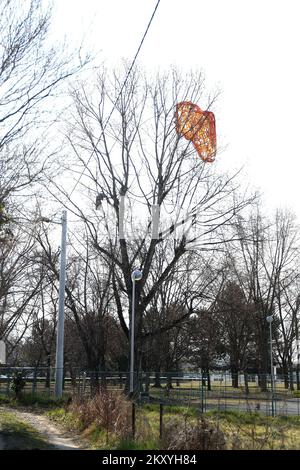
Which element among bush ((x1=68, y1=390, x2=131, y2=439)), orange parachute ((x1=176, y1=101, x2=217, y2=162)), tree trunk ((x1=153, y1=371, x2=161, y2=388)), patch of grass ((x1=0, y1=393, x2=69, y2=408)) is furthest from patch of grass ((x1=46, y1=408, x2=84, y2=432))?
orange parachute ((x1=176, y1=101, x2=217, y2=162))

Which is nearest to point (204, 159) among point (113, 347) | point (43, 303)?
point (43, 303)

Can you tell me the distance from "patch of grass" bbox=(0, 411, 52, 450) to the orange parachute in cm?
1659

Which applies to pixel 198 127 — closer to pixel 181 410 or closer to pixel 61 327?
pixel 61 327

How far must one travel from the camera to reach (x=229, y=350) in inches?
2351

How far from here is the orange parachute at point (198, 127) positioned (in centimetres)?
2753

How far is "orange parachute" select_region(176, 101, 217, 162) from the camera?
27.5m

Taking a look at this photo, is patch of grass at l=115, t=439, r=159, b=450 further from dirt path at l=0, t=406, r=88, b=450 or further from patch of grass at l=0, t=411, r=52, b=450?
A: patch of grass at l=0, t=411, r=52, b=450

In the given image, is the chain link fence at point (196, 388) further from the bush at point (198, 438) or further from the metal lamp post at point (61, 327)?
the bush at point (198, 438)

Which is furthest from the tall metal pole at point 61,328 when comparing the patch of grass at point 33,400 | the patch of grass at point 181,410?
the patch of grass at point 181,410

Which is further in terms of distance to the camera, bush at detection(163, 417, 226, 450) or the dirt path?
the dirt path

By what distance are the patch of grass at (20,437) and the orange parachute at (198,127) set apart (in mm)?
16594

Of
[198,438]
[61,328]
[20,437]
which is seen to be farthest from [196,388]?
[198,438]

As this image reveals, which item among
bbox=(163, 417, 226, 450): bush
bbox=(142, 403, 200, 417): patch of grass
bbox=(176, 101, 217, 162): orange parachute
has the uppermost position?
bbox=(176, 101, 217, 162): orange parachute
